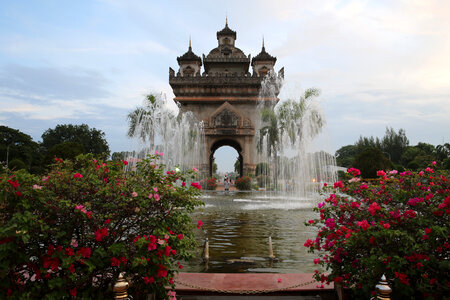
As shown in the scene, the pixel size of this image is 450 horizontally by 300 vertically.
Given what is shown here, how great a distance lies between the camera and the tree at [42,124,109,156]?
215ft

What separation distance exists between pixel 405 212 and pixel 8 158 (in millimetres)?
59139

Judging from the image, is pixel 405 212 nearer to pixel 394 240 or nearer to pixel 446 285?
pixel 394 240

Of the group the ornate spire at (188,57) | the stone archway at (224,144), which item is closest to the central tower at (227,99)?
the stone archway at (224,144)

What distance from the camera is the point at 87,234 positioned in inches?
137

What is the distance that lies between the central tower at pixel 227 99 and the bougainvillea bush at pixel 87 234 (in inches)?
1337

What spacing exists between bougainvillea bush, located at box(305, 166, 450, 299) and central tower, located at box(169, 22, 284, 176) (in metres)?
33.5

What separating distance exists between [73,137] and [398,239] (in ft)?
226

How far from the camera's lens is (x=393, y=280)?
368 cm

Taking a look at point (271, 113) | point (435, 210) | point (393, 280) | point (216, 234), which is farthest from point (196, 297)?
point (271, 113)

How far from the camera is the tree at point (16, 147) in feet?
167

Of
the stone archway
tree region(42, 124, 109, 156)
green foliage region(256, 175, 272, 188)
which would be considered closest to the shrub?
green foliage region(256, 175, 272, 188)

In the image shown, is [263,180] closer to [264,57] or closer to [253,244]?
[264,57]

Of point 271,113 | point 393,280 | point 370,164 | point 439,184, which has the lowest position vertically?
point 393,280

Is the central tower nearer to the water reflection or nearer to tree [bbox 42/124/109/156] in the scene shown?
the water reflection
